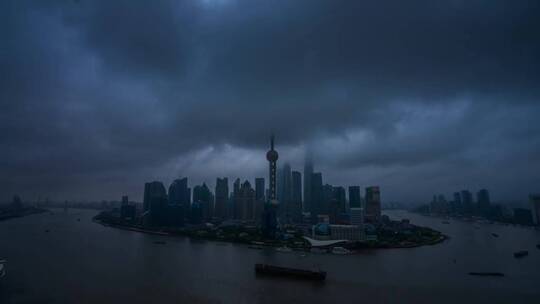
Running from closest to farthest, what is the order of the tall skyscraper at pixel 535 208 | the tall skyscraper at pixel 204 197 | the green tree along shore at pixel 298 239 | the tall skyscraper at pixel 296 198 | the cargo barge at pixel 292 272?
the cargo barge at pixel 292 272 → the green tree along shore at pixel 298 239 → the tall skyscraper at pixel 535 208 → the tall skyscraper at pixel 204 197 → the tall skyscraper at pixel 296 198

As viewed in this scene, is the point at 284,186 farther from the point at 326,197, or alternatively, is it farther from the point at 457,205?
the point at 457,205

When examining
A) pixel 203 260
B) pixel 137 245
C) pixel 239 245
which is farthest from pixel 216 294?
pixel 137 245

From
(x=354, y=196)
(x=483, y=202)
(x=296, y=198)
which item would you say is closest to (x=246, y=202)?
(x=296, y=198)

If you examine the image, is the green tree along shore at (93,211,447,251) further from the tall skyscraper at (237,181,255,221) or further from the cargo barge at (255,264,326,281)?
the tall skyscraper at (237,181,255,221)

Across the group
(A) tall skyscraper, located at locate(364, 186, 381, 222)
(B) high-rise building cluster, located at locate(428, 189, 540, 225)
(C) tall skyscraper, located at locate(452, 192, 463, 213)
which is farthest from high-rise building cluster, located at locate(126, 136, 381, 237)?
(C) tall skyscraper, located at locate(452, 192, 463, 213)

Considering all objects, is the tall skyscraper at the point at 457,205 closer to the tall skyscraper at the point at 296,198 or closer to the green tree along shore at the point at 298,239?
the tall skyscraper at the point at 296,198

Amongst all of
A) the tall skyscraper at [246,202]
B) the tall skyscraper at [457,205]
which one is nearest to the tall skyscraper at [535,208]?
the tall skyscraper at [457,205]

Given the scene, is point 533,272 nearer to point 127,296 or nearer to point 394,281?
point 394,281

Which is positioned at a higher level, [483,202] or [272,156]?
[272,156]
